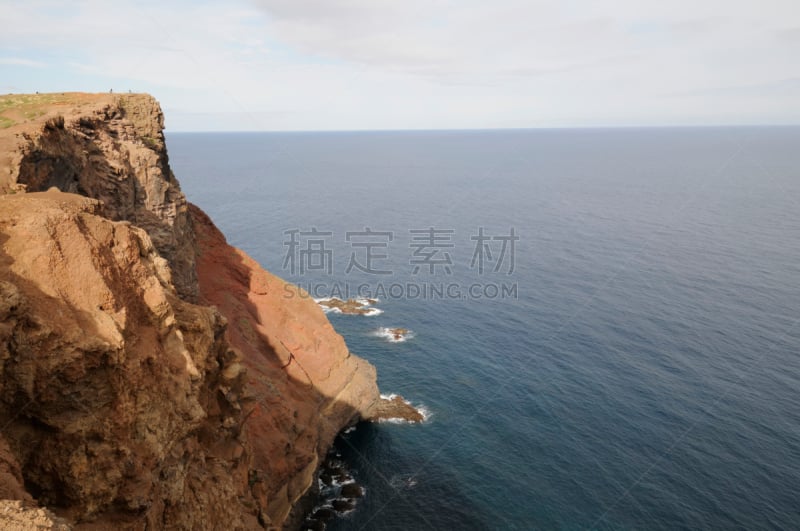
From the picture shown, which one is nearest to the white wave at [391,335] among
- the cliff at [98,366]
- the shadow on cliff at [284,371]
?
the shadow on cliff at [284,371]

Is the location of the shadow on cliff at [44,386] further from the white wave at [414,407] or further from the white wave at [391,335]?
the white wave at [391,335]

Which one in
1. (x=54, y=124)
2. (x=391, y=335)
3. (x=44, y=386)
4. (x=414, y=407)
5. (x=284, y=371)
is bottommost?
(x=414, y=407)

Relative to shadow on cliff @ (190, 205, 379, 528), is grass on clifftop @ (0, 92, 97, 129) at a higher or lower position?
higher

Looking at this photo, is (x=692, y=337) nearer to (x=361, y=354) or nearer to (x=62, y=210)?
(x=361, y=354)

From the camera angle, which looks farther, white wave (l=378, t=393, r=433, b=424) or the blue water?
white wave (l=378, t=393, r=433, b=424)

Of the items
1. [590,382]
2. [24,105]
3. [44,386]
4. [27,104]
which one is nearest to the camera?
[44,386]

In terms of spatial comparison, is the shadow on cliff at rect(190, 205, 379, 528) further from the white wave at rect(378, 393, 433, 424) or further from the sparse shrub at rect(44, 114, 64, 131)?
the sparse shrub at rect(44, 114, 64, 131)

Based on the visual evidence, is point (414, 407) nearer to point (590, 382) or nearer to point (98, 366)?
point (590, 382)

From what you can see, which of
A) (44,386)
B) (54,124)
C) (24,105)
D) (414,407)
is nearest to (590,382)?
(414,407)

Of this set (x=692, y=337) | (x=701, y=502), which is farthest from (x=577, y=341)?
(x=701, y=502)

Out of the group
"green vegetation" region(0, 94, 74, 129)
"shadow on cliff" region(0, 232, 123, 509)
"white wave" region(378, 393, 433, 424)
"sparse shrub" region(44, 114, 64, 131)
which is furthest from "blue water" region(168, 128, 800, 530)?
"green vegetation" region(0, 94, 74, 129)

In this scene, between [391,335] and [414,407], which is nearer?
[414,407]

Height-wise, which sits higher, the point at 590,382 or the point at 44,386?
the point at 44,386
